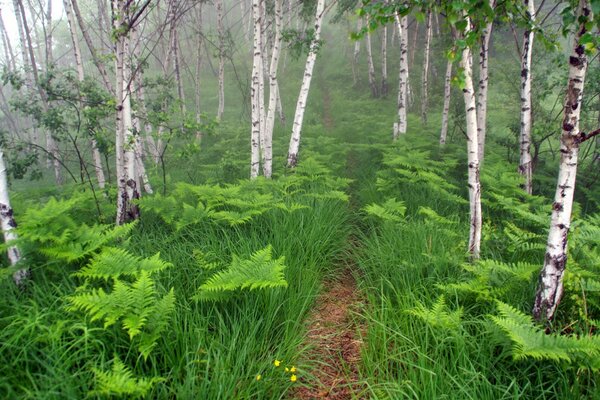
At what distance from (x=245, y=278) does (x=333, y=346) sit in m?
1.15

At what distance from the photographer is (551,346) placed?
8.01ft

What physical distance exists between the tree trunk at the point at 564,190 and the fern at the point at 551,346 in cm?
55

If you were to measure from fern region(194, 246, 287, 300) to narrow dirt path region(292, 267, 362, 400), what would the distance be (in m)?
0.80

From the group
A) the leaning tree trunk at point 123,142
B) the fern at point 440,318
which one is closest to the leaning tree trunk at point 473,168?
the fern at point 440,318

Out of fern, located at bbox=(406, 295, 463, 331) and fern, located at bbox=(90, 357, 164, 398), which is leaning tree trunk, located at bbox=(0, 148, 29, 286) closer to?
fern, located at bbox=(90, 357, 164, 398)

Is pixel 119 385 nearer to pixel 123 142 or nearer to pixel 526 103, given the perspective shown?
pixel 123 142

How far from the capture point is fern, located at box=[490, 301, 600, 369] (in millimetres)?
2336

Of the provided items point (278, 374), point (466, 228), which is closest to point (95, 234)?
point (278, 374)

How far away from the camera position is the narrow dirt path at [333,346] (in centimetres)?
291

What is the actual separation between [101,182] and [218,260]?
262 inches

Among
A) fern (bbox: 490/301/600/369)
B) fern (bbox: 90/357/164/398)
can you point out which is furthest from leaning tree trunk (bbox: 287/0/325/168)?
fern (bbox: 90/357/164/398)

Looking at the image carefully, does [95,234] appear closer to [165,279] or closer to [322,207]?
[165,279]

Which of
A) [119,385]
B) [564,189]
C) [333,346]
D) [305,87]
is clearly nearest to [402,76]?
[305,87]

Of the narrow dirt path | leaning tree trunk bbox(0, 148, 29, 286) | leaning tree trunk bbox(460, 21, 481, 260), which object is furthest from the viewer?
leaning tree trunk bbox(460, 21, 481, 260)
